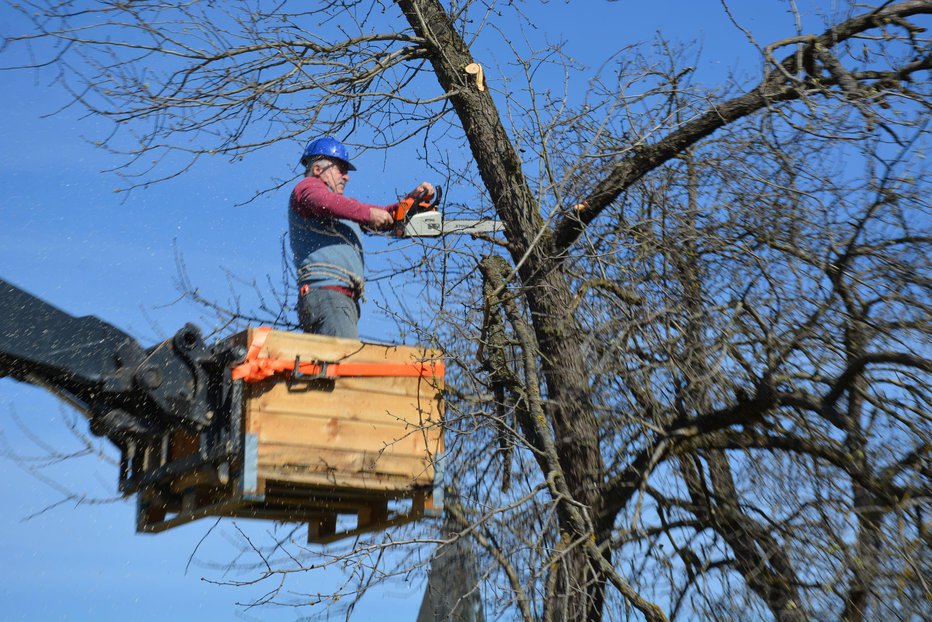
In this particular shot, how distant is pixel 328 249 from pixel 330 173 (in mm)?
542

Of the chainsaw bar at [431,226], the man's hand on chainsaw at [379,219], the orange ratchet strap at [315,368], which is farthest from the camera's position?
the chainsaw bar at [431,226]

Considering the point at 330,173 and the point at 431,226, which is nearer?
the point at 330,173

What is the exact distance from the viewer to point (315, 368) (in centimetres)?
462

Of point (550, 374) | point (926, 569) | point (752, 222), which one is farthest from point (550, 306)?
Answer: point (926, 569)

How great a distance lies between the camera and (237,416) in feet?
14.4

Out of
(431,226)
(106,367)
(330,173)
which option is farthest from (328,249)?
(106,367)

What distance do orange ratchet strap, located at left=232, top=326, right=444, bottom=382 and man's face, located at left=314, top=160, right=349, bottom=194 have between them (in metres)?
1.47

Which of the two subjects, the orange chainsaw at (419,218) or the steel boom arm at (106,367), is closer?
the steel boom arm at (106,367)

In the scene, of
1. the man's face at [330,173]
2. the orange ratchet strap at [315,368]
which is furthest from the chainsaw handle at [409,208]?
the orange ratchet strap at [315,368]

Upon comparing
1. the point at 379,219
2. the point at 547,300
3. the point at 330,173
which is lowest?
the point at 547,300

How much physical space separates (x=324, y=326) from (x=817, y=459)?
9.23 feet

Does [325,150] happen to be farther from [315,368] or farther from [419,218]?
[315,368]

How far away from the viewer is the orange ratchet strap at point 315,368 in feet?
14.5

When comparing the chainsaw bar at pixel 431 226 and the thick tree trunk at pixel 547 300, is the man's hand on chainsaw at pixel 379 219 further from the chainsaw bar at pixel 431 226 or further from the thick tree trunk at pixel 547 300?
the thick tree trunk at pixel 547 300
